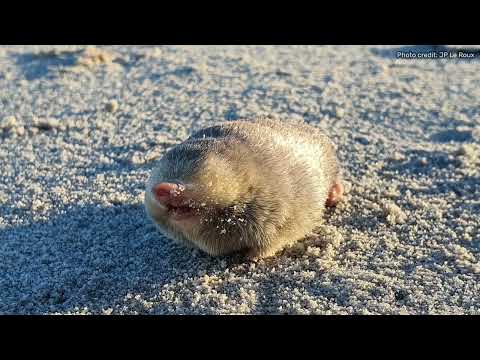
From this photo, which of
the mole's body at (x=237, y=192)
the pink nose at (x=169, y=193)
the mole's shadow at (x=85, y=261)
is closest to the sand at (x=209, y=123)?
the mole's shadow at (x=85, y=261)

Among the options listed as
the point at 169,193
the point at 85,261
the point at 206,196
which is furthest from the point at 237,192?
the point at 85,261

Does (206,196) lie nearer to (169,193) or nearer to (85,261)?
(169,193)

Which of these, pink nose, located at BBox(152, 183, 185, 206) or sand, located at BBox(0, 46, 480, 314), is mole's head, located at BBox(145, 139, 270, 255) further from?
sand, located at BBox(0, 46, 480, 314)

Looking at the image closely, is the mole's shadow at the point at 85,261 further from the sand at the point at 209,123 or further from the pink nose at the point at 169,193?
the pink nose at the point at 169,193

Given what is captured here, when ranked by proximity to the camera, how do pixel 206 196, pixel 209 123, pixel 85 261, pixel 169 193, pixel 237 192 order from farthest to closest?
pixel 209 123, pixel 85 261, pixel 237 192, pixel 206 196, pixel 169 193

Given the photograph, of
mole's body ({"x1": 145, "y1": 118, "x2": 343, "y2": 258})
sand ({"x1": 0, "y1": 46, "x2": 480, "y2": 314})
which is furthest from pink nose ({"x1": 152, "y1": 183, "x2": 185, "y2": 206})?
sand ({"x1": 0, "y1": 46, "x2": 480, "y2": 314})
